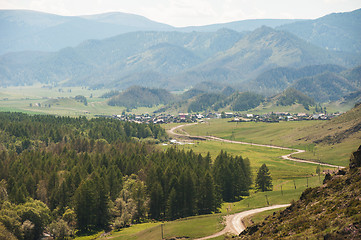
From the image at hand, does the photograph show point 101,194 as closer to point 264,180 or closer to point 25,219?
point 25,219

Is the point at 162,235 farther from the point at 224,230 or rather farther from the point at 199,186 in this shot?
the point at 199,186

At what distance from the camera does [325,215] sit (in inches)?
2410

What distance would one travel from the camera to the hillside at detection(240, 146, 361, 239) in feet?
178

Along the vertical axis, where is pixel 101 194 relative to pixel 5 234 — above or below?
above

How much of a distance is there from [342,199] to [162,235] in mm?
50960

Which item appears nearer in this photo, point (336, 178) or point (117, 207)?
point (336, 178)

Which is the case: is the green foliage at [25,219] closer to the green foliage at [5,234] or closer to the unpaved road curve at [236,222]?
the green foliage at [5,234]

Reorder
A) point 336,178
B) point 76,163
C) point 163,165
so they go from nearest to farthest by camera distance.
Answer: point 336,178, point 163,165, point 76,163

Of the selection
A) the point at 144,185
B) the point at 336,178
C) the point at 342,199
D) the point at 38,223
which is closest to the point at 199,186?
the point at 144,185

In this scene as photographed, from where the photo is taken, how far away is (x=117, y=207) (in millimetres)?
131250

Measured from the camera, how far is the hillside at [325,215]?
54.3 meters

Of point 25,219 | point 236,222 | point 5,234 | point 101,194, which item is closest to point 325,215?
point 236,222

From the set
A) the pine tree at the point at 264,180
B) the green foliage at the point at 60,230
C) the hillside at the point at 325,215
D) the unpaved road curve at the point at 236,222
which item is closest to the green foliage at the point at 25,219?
the green foliage at the point at 60,230

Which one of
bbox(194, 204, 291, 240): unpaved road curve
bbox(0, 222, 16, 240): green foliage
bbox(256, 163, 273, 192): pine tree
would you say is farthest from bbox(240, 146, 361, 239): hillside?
bbox(256, 163, 273, 192): pine tree
